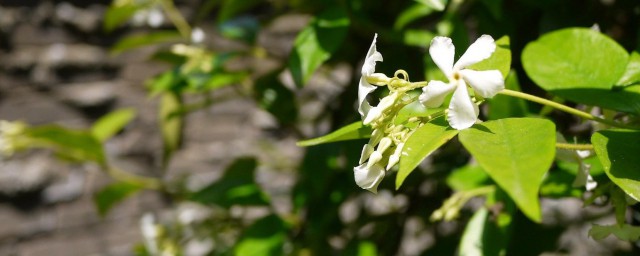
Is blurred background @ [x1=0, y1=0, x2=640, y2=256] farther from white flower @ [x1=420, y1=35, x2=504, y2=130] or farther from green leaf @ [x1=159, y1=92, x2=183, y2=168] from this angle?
white flower @ [x1=420, y1=35, x2=504, y2=130]

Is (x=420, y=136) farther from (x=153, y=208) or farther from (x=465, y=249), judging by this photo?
(x=153, y=208)

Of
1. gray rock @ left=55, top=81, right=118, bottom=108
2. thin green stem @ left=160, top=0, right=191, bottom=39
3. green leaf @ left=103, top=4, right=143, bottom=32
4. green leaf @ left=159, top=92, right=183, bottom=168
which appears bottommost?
green leaf @ left=159, top=92, right=183, bottom=168

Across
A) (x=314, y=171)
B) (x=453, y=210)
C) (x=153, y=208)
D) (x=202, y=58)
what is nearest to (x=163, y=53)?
(x=202, y=58)

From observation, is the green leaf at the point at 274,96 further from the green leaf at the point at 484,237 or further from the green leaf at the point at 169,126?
the green leaf at the point at 484,237

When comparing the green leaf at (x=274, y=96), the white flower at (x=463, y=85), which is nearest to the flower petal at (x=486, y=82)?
the white flower at (x=463, y=85)

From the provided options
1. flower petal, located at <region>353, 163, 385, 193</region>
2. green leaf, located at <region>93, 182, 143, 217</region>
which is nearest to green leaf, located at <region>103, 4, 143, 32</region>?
green leaf, located at <region>93, 182, 143, 217</region>

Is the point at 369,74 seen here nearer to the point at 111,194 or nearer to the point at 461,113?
the point at 461,113
